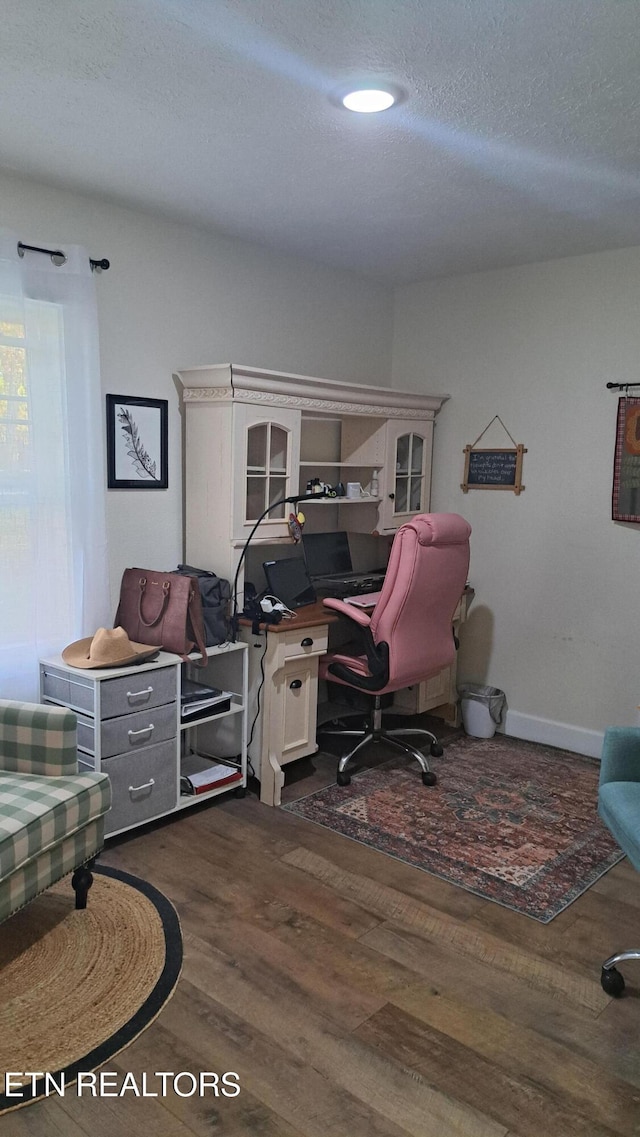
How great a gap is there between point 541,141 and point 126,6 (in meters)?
1.34

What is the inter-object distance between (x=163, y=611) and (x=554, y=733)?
2.21 meters

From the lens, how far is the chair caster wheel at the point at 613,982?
2215mm

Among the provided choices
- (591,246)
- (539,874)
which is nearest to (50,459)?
(539,874)

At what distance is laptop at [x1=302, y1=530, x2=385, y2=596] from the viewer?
160 inches

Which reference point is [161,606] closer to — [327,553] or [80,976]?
[327,553]

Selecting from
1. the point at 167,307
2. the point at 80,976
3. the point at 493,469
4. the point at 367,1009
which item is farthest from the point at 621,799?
the point at 167,307

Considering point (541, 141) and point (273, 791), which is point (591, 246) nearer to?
point (541, 141)

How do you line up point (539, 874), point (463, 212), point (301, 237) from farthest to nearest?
point (301, 237)
point (463, 212)
point (539, 874)

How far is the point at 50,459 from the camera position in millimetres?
2980

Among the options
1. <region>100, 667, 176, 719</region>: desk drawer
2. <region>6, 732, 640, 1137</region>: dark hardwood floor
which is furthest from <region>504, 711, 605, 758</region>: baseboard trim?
<region>100, 667, 176, 719</region>: desk drawer

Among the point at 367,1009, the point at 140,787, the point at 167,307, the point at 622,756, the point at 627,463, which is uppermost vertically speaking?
the point at 167,307

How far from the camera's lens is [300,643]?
3402 mm

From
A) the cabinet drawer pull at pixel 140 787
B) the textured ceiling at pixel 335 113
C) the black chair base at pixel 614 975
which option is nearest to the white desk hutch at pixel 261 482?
the cabinet drawer pull at pixel 140 787

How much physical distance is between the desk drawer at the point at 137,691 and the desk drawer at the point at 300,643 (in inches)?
19.0
